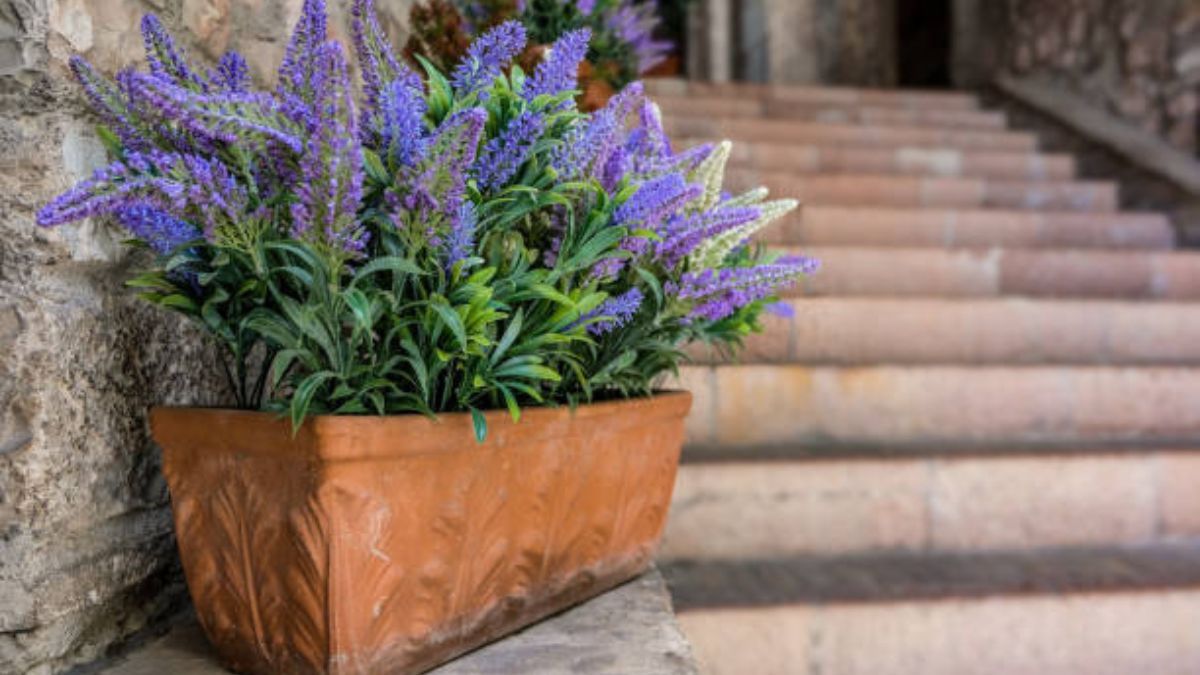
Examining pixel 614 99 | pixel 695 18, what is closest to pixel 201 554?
pixel 614 99

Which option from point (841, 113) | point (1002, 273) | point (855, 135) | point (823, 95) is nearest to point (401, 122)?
point (1002, 273)

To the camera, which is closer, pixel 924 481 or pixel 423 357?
pixel 423 357

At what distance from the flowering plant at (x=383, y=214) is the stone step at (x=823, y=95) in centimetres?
330

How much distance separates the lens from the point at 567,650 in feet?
2.79

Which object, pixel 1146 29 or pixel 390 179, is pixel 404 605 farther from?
pixel 1146 29

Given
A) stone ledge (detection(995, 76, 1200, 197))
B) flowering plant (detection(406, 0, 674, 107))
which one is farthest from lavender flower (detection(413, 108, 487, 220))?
stone ledge (detection(995, 76, 1200, 197))

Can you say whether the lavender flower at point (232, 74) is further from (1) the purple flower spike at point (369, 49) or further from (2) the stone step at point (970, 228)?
(2) the stone step at point (970, 228)

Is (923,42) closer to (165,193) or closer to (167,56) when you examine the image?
(167,56)

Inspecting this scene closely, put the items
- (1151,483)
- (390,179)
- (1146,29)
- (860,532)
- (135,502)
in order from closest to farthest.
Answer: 1. (390,179)
2. (135,502)
3. (860,532)
4. (1151,483)
5. (1146,29)

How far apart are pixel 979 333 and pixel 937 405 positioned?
38 cm

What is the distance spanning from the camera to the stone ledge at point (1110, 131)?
330 centimetres

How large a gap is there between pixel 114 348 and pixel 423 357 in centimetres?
32

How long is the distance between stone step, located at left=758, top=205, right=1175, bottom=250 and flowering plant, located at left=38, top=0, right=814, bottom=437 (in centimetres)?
168

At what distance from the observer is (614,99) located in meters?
0.86
